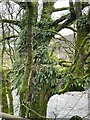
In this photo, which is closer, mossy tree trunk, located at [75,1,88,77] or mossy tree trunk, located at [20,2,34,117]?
mossy tree trunk, located at [20,2,34,117]

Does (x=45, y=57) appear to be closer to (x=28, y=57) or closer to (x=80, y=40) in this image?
(x=80, y=40)

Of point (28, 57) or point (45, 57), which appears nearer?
point (28, 57)

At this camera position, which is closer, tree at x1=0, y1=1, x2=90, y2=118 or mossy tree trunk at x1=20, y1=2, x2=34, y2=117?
mossy tree trunk at x1=20, y1=2, x2=34, y2=117

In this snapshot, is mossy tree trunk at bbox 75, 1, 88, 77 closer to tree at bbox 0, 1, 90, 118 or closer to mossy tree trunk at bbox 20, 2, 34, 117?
tree at bbox 0, 1, 90, 118

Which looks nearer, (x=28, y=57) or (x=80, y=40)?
(x=28, y=57)

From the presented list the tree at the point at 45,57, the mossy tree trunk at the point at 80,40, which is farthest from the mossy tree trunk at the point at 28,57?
the mossy tree trunk at the point at 80,40

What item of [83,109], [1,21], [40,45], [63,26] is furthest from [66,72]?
[1,21]

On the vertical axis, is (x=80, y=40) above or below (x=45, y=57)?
above

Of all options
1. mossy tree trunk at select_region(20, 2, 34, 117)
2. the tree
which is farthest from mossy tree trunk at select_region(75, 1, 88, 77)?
mossy tree trunk at select_region(20, 2, 34, 117)

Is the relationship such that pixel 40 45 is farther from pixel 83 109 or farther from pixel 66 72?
pixel 83 109

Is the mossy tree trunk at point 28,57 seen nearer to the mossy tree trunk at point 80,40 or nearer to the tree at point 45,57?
the tree at point 45,57

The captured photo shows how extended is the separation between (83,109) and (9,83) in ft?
2.49

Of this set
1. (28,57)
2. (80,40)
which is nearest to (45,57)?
(80,40)

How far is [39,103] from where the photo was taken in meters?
1.88
